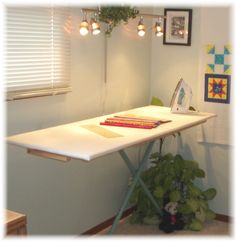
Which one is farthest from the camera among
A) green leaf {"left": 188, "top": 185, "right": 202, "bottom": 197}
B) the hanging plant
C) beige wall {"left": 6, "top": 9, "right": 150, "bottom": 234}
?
green leaf {"left": 188, "top": 185, "right": 202, "bottom": 197}

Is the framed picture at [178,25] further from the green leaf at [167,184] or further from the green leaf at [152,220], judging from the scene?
the green leaf at [152,220]

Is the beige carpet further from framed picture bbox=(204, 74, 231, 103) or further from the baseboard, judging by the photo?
framed picture bbox=(204, 74, 231, 103)

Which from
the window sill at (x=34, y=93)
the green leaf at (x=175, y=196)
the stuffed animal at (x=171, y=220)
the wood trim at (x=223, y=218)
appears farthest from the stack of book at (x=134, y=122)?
the wood trim at (x=223, y=218)

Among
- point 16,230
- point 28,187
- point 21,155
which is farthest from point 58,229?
point 16,230

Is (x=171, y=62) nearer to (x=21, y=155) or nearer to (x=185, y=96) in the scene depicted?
(x=185, y=96)

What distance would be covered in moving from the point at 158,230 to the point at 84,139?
1.41 m

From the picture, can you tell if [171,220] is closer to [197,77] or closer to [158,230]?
[158,230]

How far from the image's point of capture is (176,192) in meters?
3.78

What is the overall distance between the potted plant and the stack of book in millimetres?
685

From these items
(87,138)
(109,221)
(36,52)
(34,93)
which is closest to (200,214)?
(109,221)

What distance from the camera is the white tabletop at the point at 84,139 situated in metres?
2.55

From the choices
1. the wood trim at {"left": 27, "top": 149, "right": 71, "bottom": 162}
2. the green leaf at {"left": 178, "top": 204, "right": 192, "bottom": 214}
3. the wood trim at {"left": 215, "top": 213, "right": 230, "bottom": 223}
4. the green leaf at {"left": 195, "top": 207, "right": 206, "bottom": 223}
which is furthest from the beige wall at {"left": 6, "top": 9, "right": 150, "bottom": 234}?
the wood trim at {"left": 215, "top": 213, "right": 230, "bottom": 223}

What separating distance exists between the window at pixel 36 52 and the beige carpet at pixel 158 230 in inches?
49.8

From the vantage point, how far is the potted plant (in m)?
3.81
